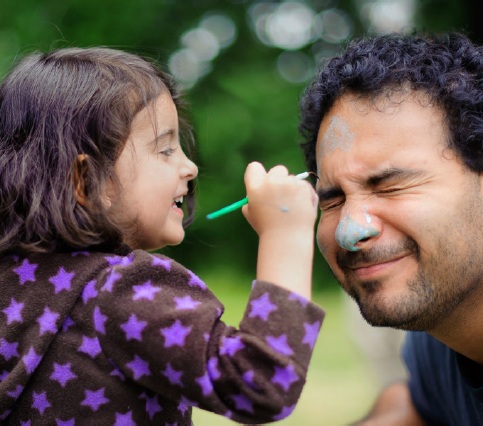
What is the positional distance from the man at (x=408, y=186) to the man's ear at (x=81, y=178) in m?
0.74

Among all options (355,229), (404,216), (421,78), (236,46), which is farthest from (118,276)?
(236,46)

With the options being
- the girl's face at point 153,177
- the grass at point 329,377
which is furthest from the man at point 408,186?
the grass at point 329,377

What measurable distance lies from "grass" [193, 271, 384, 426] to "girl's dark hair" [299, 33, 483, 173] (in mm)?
1578

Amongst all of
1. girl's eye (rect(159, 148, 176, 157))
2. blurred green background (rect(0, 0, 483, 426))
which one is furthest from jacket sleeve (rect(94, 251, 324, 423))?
blurred green background (rect(0, 0, 483, 426))

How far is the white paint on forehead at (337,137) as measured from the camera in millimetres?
2148

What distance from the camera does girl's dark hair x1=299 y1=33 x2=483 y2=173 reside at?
84.9 inches

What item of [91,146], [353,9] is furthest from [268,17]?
[91,146]

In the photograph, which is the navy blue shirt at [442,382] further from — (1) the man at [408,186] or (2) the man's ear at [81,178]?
(2) the man's ear at [81,178]

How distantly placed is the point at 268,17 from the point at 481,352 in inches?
255

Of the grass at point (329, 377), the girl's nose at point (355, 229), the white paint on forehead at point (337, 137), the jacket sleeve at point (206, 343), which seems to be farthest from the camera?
the grass at point (329, 377)

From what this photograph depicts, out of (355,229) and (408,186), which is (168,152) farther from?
(408,186)

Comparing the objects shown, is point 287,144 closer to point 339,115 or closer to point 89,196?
point 339,115

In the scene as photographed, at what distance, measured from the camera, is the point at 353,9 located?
27.3ft

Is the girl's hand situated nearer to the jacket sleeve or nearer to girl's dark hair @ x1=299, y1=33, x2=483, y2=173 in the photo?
the jacket sleeve
